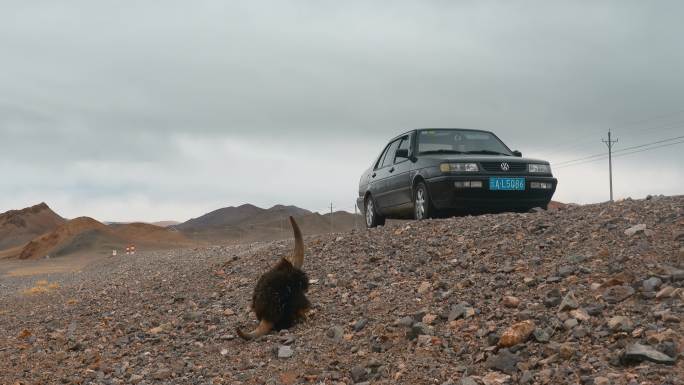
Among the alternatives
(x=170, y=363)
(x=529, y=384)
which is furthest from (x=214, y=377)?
(x=529, y=384)

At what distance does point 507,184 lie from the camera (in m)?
10.1

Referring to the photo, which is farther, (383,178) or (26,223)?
(26,223)

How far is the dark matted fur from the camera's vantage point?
6754mm

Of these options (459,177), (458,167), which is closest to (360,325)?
(459,177)

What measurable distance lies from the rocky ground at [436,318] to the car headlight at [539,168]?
1.17m

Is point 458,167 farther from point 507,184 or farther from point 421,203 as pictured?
point 421,203

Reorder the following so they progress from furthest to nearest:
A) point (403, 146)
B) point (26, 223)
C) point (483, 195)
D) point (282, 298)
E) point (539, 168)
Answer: point (26, 223)
point (403, 146)
point (539, 168)
point (483, 195)
point (282, 298)

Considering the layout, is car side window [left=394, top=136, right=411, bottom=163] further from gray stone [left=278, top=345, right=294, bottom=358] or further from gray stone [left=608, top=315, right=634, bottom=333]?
gray stone [left=608, top=315, right=634, bottom=333]

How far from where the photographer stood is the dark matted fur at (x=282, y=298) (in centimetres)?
675

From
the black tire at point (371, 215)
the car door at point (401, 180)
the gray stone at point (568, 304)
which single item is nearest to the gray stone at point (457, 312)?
the gray stone at point (568, 304)

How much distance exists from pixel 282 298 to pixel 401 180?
491cm

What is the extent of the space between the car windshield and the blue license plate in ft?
3.84

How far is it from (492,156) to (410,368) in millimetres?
6097

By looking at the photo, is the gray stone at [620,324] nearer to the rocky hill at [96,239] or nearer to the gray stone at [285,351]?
the gray stone at [285,351]
